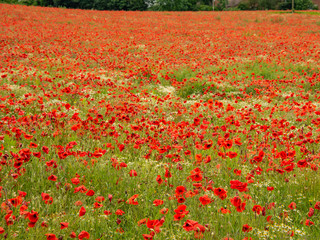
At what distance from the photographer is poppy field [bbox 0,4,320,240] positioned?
8.27ft

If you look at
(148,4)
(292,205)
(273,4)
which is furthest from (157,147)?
(273,4)

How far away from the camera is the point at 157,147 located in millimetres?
3355

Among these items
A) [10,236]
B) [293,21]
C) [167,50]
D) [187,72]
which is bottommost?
[10,236]

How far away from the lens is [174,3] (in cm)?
6028

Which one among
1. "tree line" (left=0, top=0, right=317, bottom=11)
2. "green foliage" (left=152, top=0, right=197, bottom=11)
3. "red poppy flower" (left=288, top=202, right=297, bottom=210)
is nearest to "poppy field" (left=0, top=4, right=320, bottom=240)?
"red poppy flower" (left=288, top=202, right=297, bottom=210)

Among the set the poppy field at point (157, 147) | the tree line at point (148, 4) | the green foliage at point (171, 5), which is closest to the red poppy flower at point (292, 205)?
the poppy field at point (157, 147)

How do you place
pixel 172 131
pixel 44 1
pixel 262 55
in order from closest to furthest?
pixel 172 131, pixel 262 55, pixel 44 1

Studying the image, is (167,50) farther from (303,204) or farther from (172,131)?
(303,204)

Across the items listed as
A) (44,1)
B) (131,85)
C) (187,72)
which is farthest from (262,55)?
(44,1)

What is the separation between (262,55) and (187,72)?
483 centimetres

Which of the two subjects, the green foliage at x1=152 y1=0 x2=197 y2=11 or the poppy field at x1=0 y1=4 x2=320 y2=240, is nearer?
the poppy field at x1=0 y1=4 x2=320 y2=240

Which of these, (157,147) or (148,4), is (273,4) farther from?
(157,147)

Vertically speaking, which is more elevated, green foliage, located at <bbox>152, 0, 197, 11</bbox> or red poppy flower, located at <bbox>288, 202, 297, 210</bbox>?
green foliage, located at <bbox>152, 0, 197, 11</bbox>

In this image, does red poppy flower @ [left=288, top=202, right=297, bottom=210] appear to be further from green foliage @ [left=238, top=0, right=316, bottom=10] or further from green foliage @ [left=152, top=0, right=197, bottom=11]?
green foliage @ [left=238, top=0, right=316, bottom=10]
